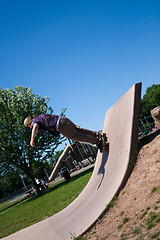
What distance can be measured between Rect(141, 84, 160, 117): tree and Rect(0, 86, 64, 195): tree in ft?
176

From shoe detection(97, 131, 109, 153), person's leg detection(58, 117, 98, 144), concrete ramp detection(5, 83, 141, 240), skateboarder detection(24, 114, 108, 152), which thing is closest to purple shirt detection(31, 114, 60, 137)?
skateboarder detection(24, 114, 108, 152)

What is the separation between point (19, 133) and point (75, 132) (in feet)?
60.1

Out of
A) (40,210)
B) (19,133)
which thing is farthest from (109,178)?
(19,133)

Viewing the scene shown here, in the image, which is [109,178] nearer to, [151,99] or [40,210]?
[40,210]

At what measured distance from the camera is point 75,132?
5648 mm

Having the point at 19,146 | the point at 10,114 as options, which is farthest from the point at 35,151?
the point at 10,114

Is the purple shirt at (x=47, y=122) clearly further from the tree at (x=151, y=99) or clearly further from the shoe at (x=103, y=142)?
the tree at (x=151, y=99)

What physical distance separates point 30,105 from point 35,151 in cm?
470

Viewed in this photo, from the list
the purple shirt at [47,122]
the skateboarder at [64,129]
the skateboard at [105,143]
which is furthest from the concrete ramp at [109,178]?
the purple shirt at [47,122]

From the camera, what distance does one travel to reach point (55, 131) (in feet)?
18.5

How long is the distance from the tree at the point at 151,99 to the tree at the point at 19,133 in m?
53.6

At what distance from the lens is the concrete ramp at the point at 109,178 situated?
428 centimetres

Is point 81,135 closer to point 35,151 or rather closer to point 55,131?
point 55,131

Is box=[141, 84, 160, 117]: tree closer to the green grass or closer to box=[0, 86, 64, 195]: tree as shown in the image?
box=[0, 86, 64, 195]: tree
